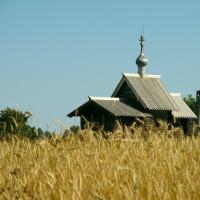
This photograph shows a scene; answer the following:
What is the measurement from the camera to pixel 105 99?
104 ft

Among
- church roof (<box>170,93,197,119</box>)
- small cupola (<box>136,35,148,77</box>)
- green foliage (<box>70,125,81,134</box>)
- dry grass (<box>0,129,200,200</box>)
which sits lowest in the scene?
dry grass (<box>0,129,200,200</box>)

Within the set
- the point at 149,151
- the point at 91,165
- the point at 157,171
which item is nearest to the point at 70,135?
the point at 149,151

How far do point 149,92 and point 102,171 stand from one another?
30055 millimetres

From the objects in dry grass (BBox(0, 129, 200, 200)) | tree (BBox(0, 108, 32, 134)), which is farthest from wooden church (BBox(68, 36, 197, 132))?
dry grass (BBox(0, 129, 200, 200))

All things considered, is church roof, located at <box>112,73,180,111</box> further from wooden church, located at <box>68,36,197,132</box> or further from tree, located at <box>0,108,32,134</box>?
tree, located at <box>0,108,32,134</box>

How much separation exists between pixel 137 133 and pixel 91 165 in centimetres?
141

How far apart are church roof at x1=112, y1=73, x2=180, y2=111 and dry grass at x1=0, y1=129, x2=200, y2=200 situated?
27.1 m

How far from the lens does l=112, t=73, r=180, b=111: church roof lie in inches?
1294

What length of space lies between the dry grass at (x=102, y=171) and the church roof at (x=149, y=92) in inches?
1068

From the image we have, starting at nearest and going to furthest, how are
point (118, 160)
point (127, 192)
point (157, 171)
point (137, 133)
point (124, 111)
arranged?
point (127, 192) < point (157, 171) < point (118, 160) < point (137, 133) < point (124, 111)

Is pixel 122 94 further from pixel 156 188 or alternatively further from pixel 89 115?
pixel 156 188

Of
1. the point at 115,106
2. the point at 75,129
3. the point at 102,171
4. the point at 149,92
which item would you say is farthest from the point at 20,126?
the point at 149,92

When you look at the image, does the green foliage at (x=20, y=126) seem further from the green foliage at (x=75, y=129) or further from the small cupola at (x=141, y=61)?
the small cupola at (x=141, y=61)

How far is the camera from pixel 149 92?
109 ft
